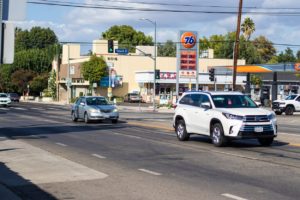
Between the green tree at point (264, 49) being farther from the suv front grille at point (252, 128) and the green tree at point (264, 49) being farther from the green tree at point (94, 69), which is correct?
the suv front grille at point (252, 128)

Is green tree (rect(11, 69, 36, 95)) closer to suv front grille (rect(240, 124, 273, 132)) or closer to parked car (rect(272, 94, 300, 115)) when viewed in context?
parked car (rect(272, 94, 300, 115))

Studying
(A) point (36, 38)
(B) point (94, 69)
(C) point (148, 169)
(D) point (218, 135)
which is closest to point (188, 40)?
(B) point (94, 69)

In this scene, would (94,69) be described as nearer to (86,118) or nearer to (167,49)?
(167,49)

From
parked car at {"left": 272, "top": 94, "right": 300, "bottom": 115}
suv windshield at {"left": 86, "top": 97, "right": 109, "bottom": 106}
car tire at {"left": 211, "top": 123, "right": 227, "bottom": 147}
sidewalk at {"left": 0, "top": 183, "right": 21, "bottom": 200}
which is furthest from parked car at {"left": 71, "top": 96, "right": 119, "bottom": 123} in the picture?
sidewalk at {"left": 0, "top": 183, "right": 21, "bottom": 200}

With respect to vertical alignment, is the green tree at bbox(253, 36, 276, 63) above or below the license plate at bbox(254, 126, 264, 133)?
above

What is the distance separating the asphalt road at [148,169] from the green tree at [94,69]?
6283 centimetres

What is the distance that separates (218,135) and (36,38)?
408ft

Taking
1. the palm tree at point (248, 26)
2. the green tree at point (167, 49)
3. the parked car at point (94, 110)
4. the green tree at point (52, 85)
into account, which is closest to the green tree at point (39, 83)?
the green tree at point (52, 85)

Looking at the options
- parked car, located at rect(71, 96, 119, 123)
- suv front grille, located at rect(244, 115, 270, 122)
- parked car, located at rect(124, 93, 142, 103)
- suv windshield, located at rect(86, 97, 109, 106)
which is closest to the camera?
suv front grille, located at rect(244, 115, 270, 122)

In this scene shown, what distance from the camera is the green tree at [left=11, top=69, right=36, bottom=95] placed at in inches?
Result: 4048

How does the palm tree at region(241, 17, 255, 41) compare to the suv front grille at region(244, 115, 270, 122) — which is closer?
the suv front grille at region(244, 115, 270, 122)

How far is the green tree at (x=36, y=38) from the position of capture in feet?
448

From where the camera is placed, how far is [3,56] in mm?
10758

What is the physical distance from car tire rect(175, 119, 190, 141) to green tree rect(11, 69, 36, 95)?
281 ft
